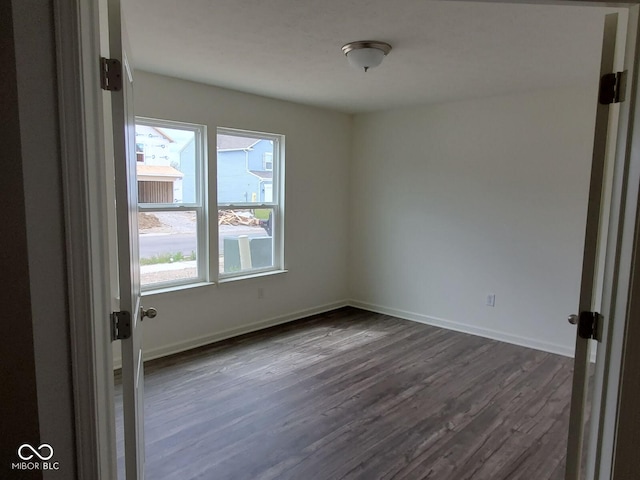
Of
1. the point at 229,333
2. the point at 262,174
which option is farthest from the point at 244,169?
the point at 229,333

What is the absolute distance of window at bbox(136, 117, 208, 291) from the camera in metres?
3.62

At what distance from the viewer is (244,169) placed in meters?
4.41

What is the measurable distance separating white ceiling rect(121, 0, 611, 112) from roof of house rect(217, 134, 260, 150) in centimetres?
51

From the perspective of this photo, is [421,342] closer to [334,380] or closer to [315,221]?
[334,380]

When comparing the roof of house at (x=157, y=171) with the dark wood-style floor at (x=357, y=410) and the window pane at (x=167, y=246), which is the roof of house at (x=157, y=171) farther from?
the dark wood-style floor at (x=357, y=410)

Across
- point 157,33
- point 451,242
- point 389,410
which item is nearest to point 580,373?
point 389,410

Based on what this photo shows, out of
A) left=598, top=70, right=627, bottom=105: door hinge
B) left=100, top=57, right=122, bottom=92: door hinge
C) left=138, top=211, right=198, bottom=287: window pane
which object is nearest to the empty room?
left=138, top=211, right=198, bottom=287: window pane

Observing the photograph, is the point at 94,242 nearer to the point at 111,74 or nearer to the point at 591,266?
the point at 111,74

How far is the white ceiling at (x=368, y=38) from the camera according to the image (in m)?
2.21

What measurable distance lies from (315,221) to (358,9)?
3085mm

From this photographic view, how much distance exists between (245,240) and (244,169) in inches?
29.8

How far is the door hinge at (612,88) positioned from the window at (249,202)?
3.39m

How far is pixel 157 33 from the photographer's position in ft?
8.46

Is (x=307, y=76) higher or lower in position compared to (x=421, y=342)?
higher
